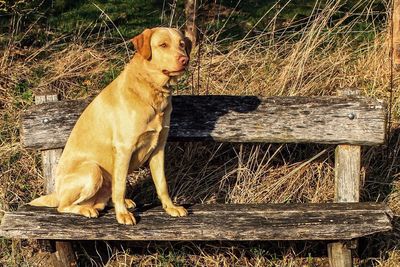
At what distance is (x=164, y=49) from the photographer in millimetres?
4219

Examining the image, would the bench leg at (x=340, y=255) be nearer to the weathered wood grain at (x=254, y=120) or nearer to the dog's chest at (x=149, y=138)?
the weathered wood grain at (x=254, y=120)

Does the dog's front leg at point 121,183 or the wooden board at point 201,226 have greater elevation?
the dog's front leg at point 121,183

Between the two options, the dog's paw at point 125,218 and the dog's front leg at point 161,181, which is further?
the dog's front leg at point 161,181

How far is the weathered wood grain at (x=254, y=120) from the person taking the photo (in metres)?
4.85

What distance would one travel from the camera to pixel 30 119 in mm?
4859

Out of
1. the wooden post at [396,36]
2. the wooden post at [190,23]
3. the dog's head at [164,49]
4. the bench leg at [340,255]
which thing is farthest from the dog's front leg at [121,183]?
the wooden post at [396,36]

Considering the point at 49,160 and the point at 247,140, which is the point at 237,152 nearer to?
the point at 247,140

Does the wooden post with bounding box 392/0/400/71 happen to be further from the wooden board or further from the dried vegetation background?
the wooden board

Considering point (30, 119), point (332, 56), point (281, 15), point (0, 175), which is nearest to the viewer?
point (30, 119)

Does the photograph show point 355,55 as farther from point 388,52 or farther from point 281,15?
point 281,15

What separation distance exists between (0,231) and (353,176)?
7.45 ft

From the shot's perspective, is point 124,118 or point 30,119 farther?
point 30,119

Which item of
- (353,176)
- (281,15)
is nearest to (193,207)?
(353,176)

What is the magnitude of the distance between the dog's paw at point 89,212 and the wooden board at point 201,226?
28 millimetres
